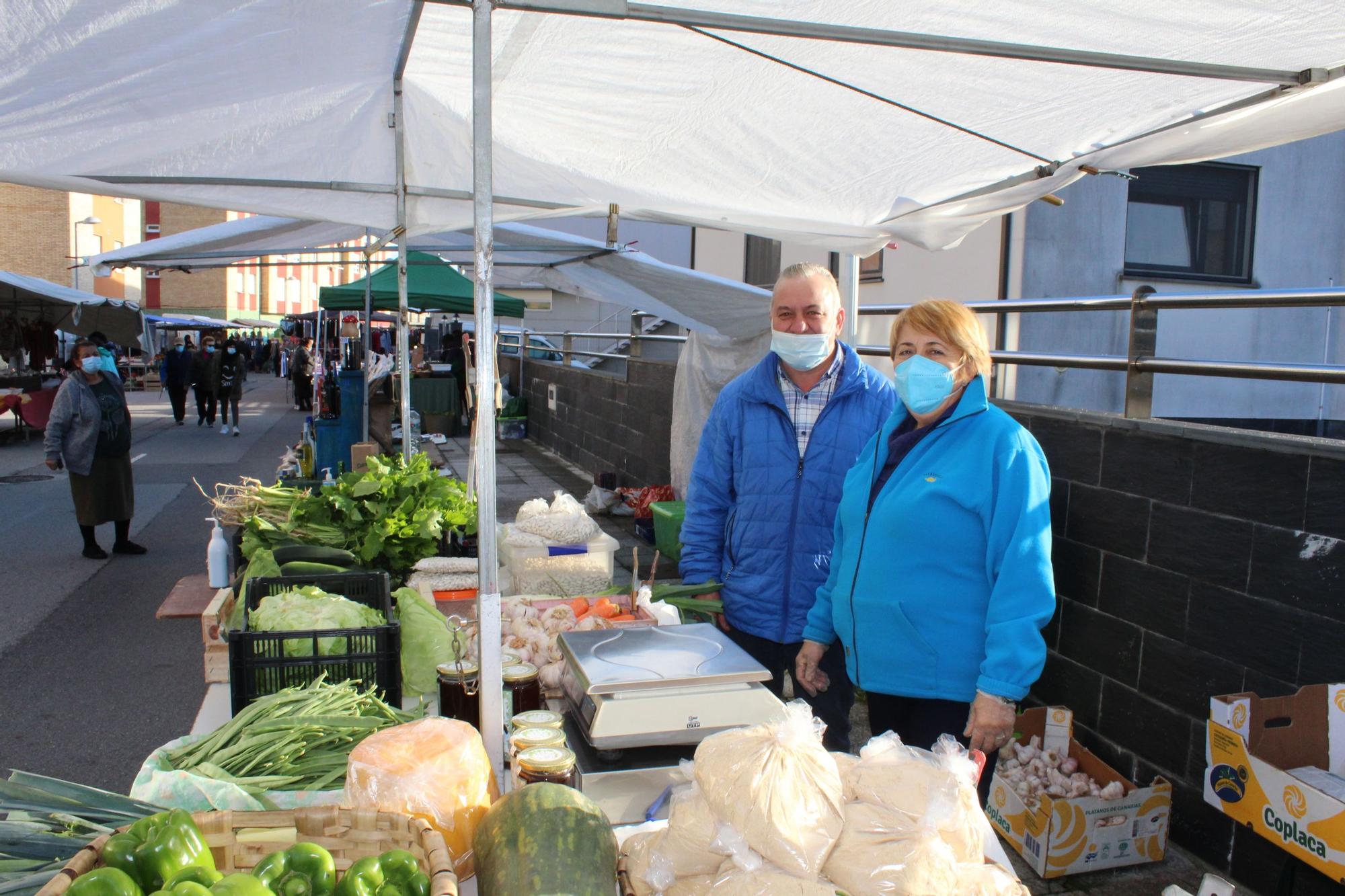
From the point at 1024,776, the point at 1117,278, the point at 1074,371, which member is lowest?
the point at 1024,776

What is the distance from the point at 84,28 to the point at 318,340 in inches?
717

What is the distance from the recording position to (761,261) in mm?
15117

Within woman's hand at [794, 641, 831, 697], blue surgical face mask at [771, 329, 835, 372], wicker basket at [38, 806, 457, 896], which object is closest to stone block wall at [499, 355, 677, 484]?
blue surgical face mask at [771, 329, 835, 372]

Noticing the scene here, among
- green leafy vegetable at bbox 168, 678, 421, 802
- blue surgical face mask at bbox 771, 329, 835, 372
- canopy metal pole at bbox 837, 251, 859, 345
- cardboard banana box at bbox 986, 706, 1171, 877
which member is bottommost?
cardboard banana box at bbox 986, 706, 1171, 877

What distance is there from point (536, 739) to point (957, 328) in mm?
1613

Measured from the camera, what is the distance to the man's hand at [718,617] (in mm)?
3533

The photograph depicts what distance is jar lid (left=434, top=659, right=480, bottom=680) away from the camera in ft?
7.69

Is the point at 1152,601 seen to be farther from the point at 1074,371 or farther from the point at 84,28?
the point at 1074,371

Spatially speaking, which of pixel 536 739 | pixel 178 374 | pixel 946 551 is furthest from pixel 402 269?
pixel 178 374

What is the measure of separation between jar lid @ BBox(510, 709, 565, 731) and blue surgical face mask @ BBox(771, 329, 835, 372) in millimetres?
1550

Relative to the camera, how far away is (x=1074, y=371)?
9.97m

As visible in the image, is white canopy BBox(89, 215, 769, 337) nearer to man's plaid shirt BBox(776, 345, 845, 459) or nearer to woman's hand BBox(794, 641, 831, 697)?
man's plaid shirt BBox(776, 345, 845, 459)

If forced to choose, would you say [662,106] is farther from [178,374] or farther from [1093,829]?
[178,374]

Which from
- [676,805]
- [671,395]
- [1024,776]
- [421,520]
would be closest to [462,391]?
[671,395]
